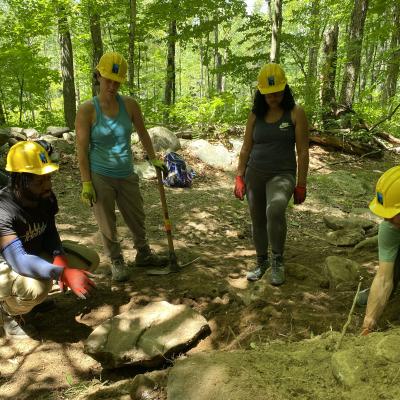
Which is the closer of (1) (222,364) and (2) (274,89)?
(1) (222,364)

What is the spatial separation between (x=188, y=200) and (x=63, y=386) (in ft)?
15.4

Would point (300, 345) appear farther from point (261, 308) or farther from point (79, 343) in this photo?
point (79, 343)

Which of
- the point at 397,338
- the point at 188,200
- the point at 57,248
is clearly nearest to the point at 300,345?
the point at 397,338

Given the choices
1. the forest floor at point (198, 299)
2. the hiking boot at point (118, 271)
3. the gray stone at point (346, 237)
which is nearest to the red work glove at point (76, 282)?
the forest floor at point (198, 299)

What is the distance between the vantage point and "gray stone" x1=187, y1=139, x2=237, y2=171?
30.0 ft

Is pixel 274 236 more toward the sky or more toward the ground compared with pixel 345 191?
more toward the sky

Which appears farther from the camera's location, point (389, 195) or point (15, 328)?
point (15, 328)

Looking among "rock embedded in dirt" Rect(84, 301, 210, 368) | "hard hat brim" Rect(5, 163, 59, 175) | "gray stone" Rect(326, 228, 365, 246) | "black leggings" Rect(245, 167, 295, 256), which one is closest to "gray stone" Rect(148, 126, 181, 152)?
"gray stone" Rect(326, 228, 365, 246)

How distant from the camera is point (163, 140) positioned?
30.2 feet

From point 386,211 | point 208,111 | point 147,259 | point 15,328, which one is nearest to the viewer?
point 386,211

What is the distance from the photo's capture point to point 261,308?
10.4 feet

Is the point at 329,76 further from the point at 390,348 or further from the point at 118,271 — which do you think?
the point at 390,348

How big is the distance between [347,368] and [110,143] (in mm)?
2714

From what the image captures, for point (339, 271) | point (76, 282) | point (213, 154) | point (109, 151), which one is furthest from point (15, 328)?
point (213, 154)
